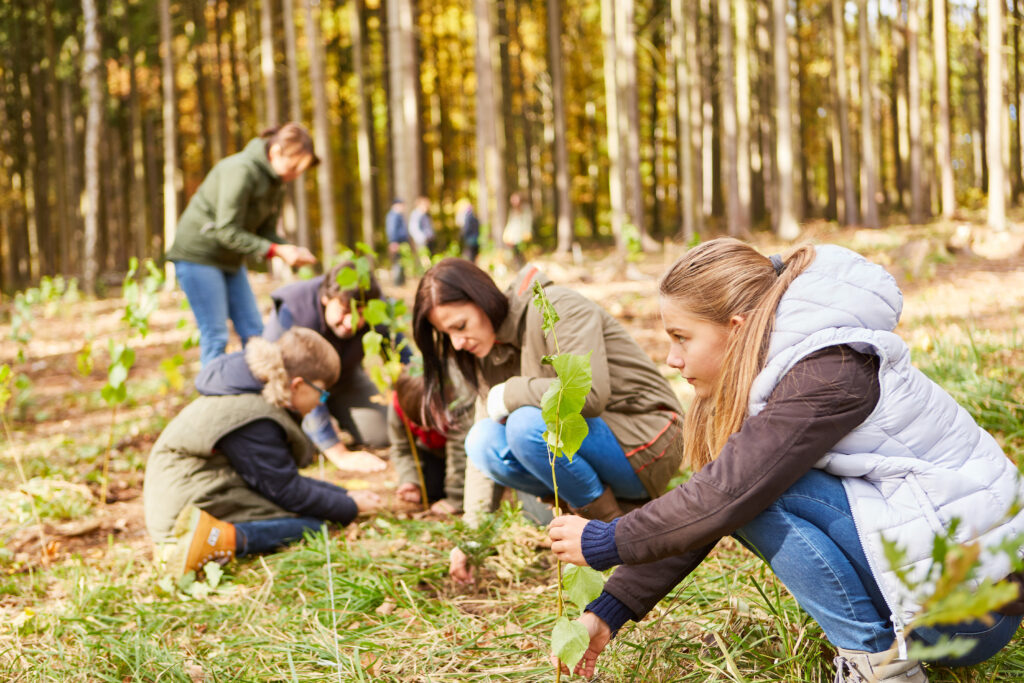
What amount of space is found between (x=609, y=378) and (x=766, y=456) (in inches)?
44.9

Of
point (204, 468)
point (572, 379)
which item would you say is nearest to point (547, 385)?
point (572, 379)

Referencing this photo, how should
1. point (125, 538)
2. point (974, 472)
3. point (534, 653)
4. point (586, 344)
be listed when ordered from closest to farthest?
point (974, 472), point (534, 653), point (586, 344), point (125, 538)

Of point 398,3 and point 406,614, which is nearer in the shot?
point 406,614

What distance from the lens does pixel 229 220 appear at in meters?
4.31

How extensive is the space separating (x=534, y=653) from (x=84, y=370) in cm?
248

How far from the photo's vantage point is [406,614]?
2309 millimetres

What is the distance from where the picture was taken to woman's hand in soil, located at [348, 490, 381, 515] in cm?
328

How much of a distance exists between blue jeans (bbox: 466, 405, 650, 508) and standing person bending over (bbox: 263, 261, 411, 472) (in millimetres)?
1176

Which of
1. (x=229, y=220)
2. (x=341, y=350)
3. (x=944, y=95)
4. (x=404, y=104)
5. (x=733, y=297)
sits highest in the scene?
(x=944, y=95)

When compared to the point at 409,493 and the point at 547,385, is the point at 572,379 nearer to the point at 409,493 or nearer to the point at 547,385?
the point at 547,385

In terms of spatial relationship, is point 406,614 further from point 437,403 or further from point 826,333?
point 826,333

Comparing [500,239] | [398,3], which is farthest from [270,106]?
[500,239]

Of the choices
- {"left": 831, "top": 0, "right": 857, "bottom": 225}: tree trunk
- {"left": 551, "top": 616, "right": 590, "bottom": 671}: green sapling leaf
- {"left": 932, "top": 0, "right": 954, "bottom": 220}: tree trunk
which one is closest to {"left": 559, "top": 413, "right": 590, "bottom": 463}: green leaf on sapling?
{"left": 551, "top": 616, "right": 590, "bottom": 671}: green sapling leaf

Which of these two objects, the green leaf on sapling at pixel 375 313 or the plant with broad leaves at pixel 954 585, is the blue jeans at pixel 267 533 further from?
the plant with broad leaves at pixel 954 585
